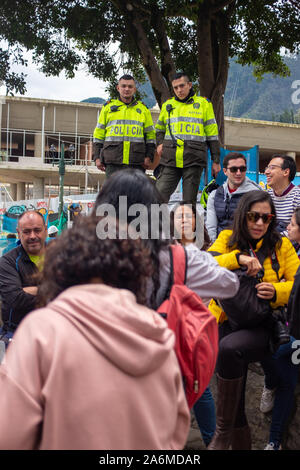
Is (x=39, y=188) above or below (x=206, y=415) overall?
above

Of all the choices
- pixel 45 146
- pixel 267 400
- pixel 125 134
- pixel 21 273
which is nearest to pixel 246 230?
pixel 267 400

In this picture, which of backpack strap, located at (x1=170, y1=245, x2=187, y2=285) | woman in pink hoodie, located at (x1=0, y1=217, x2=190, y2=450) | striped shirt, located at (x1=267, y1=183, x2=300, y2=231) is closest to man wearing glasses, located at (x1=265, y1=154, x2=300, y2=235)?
striped shirt, located at (x1=267, y1=183, x2=300, y2=231)

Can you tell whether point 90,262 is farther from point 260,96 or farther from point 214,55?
point 260,96

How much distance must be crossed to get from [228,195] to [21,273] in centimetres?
222

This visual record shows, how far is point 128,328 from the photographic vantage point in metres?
1.28

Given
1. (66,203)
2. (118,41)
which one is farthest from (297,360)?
(66,203)

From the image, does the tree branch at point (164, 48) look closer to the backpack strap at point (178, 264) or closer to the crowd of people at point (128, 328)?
the crowd of people at point (128, 328)

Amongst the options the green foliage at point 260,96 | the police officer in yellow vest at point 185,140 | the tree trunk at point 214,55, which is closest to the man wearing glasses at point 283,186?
the police officer in yellow vest at point 185,140

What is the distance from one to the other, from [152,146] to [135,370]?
4839 millimetres
